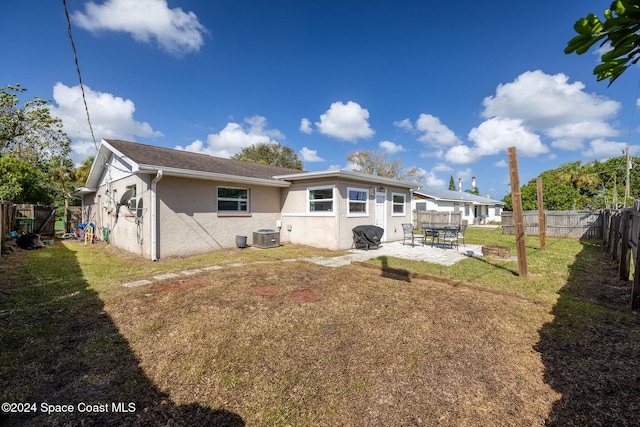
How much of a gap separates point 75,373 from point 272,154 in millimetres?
35174

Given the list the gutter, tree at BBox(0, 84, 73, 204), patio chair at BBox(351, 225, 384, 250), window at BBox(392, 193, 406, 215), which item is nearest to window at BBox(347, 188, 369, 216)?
patio chair at BBox(351, 225, 384, 250)

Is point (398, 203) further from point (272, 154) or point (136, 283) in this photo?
point (272, 154)

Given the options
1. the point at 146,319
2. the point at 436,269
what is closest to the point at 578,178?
the point at 436,269

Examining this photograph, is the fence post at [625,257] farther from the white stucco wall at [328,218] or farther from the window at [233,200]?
the window at [233,200]

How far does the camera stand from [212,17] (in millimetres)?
9977

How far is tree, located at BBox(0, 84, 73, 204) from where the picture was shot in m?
16.4

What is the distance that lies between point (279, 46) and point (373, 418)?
1400cm

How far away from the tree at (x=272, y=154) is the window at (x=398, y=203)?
24198mm

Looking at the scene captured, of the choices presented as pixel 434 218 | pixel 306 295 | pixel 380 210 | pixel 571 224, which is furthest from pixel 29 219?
pixel 571 224

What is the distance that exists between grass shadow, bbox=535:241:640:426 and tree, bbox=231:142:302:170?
33.6m

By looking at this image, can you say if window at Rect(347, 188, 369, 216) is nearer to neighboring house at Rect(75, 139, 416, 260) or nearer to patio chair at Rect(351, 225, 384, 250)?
neighboring house at Rect(75, 139, 416, 260)

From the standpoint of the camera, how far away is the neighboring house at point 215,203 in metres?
8.88

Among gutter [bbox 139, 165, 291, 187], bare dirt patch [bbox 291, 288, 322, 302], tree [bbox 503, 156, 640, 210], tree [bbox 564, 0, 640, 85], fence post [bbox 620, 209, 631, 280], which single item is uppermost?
tree [bbox 503, 156, 640, 210]

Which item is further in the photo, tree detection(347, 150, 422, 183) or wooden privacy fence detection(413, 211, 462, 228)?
tree detection(347, 150, 422, 183)
